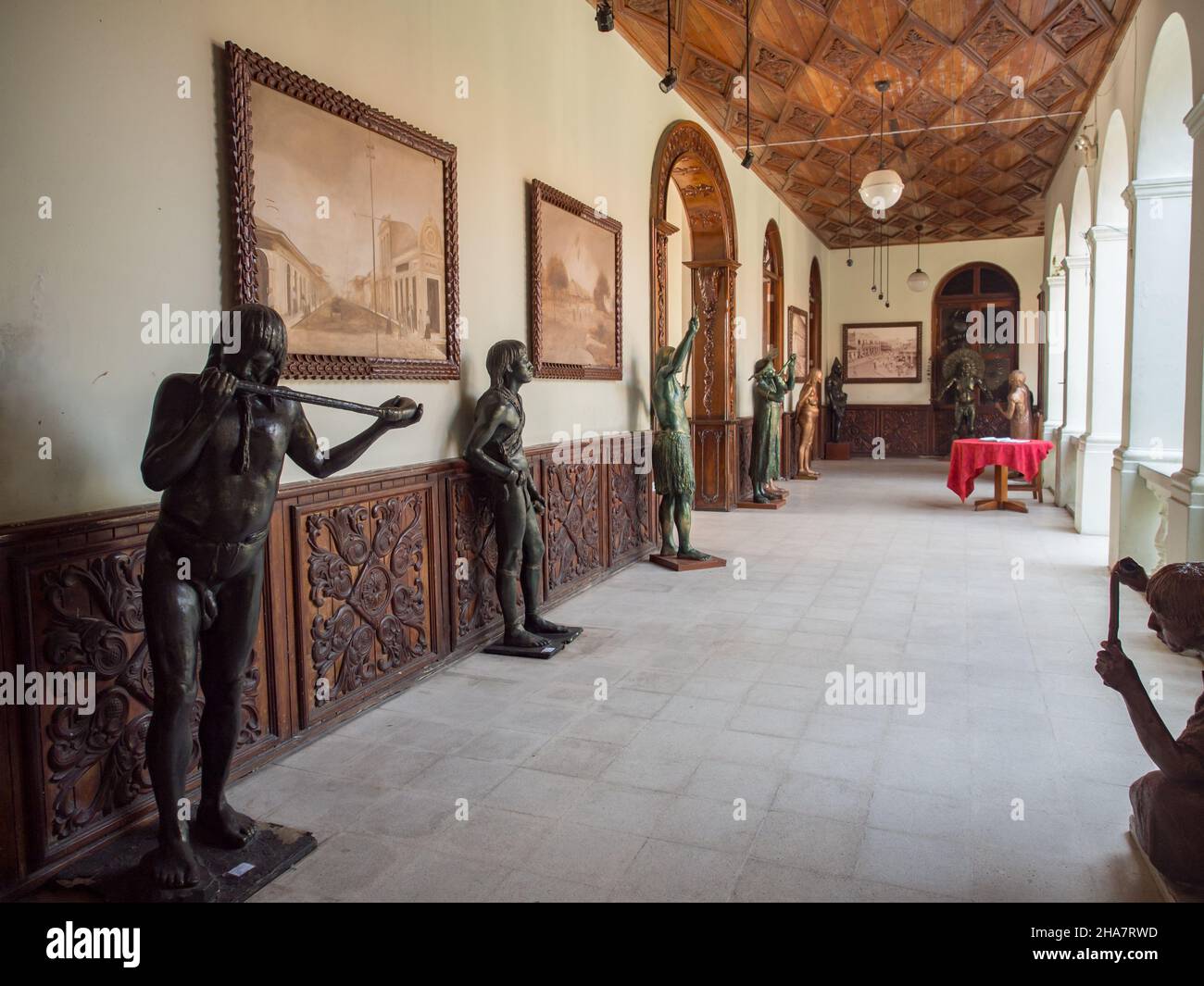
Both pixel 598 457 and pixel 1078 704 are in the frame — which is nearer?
pixel 1078 704

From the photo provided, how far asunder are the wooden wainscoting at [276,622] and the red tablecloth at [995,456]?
5.61 metres

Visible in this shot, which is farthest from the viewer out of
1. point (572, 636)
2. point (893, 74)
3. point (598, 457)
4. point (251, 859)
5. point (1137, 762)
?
point (893, 74)

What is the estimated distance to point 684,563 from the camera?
641cm

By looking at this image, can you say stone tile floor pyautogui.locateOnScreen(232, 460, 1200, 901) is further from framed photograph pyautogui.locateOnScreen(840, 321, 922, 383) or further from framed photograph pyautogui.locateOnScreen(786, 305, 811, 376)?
framed photograph pyautogui.locateOnScreen(840, 321, 922, 383)

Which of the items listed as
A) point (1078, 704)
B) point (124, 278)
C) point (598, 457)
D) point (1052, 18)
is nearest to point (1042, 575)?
point (1078, 704)

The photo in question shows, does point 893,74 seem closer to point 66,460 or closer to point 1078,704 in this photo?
point 1078,704

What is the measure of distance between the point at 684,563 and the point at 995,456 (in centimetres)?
450

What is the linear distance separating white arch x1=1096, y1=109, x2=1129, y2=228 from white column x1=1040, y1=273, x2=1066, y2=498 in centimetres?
357

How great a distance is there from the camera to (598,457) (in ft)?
19.8

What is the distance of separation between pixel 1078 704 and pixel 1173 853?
1559 millimetres

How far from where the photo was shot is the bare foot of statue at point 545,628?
15.2 ft

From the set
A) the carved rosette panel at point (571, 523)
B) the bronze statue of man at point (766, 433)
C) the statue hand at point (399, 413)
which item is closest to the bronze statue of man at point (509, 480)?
the carved rosette panel at point (571, 523)

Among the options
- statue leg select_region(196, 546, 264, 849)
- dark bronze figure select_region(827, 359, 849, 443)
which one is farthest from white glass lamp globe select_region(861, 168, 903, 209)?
dark bronze figure select_region(827, 359, 849, 443)

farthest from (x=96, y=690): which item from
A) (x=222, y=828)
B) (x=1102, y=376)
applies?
(x=1102, y=376)
